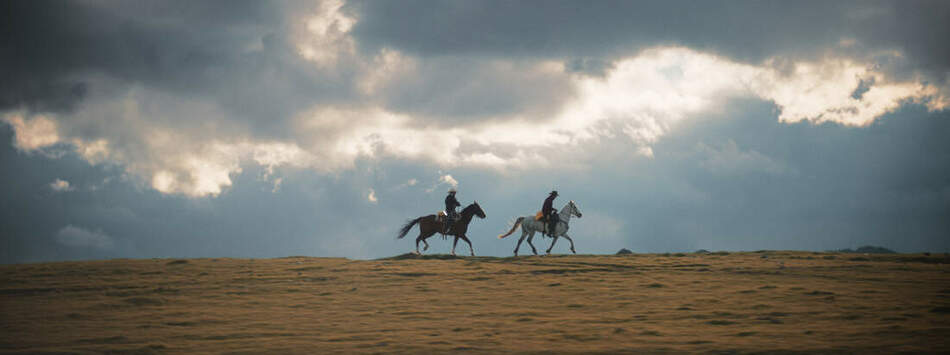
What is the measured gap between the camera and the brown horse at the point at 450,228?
29.6 metres

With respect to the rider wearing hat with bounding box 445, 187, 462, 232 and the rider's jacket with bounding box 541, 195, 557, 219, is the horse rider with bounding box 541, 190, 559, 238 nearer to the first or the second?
the rider's jacket with bounding box 541, 195, 557, 219

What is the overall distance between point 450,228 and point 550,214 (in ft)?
15.6

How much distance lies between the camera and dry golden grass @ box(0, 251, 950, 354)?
1190 centimetres

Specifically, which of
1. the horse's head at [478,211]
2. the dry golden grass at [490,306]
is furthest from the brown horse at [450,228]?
the dry golden grass at [490,306]

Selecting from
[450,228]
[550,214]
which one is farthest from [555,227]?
[450,228]

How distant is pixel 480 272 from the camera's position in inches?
876

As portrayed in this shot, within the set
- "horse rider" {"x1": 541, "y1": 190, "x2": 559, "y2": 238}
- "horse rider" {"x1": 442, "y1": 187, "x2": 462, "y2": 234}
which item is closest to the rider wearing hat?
"horse rider" {"x1": 442, "y1": 187, "x2": 462, "y2": 234}

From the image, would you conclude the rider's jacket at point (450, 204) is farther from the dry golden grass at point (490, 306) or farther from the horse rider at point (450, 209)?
the dry golden grass at point (490, 306)

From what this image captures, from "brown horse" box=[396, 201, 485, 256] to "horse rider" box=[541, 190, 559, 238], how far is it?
3.08 meters

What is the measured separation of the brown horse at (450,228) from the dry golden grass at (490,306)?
182 inches

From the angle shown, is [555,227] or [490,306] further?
[555,227]

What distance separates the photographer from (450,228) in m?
29.5

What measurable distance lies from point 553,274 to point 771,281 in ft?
22.3

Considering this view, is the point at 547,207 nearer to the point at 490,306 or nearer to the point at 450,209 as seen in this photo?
the point at 450,209
